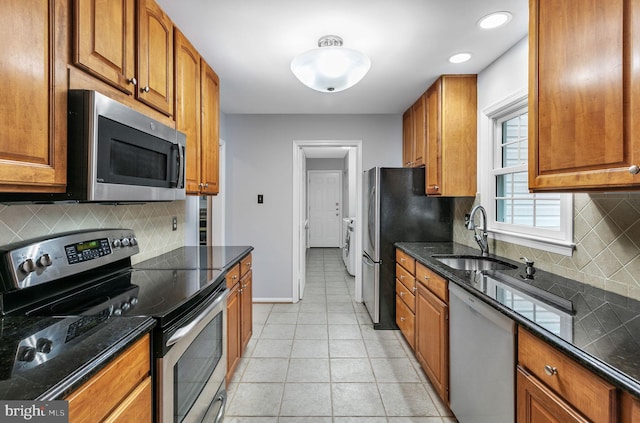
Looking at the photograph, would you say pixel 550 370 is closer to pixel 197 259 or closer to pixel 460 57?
pixel 197 259

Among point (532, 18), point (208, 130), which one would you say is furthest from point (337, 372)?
point (532, 18)

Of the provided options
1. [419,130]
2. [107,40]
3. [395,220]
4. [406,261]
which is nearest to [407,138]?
[419,130]

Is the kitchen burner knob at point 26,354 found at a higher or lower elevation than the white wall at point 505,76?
lower

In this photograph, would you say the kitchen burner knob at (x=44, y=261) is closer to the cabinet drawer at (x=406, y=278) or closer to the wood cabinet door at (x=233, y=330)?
the wood cabinet door at (x=233, y=330)

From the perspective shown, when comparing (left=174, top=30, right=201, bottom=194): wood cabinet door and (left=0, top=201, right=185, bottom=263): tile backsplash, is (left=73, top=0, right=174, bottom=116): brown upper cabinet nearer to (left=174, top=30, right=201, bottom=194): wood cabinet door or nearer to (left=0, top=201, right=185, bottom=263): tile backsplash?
(left=174, top=30, right=201, bottom=194): wood cabinet door

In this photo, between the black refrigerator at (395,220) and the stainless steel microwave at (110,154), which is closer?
the stainless steel microwave at (110,154)

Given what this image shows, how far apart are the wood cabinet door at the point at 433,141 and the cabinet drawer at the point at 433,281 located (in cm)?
78

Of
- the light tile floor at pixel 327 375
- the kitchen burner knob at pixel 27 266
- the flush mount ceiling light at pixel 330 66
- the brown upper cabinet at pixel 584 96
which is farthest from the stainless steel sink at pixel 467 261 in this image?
the kitchen burner knob at pixel 27 266

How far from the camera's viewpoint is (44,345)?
84 centimetres

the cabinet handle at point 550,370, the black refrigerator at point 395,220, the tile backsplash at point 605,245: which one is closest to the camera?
the cabinet handle at point 550,370

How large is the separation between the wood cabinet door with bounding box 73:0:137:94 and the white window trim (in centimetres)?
230

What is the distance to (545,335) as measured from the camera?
38.8 inches

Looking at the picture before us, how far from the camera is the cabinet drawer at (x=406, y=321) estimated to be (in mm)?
2462

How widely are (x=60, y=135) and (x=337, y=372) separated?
2.17 metres
